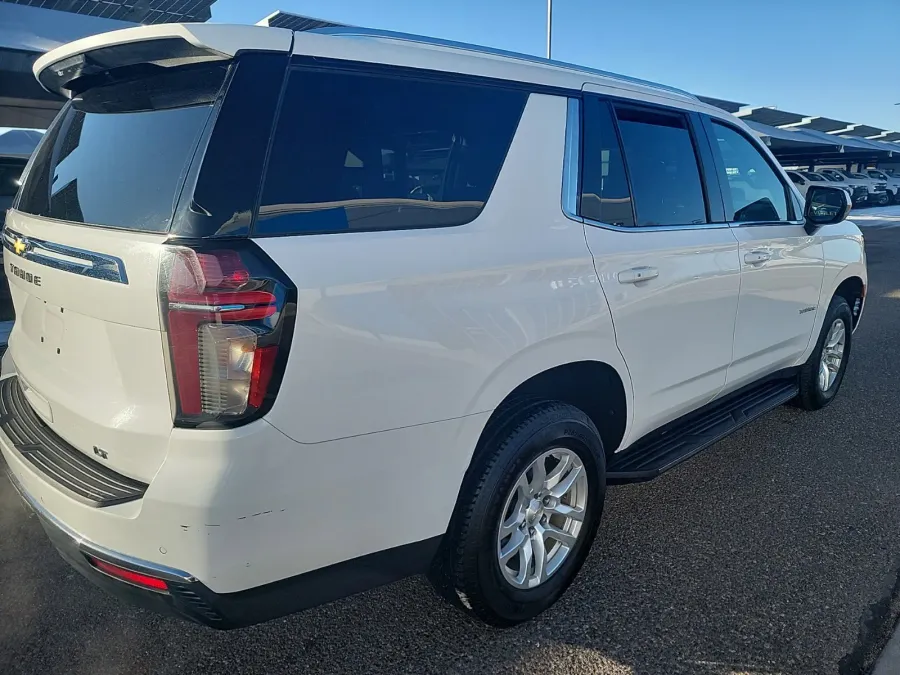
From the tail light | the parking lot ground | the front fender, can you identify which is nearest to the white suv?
the tail light

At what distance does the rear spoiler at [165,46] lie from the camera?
1.67m

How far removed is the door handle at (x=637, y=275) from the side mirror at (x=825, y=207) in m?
1.89

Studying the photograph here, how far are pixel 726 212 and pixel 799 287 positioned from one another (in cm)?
93

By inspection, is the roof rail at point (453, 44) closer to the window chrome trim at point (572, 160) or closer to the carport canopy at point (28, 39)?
the window chrome trim at point (572, 160)

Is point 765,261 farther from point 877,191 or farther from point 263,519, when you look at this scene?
point 877,191

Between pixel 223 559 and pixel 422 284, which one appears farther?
pixel 422 284

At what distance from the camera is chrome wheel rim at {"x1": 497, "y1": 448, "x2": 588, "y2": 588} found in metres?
2.36

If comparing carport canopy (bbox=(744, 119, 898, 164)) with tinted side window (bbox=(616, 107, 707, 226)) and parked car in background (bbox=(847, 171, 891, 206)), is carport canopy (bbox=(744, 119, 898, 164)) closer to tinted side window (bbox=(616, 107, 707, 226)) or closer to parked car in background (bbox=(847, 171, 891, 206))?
parked car in background (bbox=(847, 171, 891, 206))

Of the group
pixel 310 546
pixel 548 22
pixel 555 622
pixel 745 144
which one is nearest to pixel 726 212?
pixel 745 144

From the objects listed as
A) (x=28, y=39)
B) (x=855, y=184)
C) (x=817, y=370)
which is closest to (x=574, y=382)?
(x=817, y=370)

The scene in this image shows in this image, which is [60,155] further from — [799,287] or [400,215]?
[799,287]

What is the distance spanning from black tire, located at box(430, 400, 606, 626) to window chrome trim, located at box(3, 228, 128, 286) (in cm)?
120

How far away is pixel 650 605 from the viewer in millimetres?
2545

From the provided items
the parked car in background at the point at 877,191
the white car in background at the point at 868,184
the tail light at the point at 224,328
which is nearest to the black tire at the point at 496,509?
the tail light at the point at 224,328
